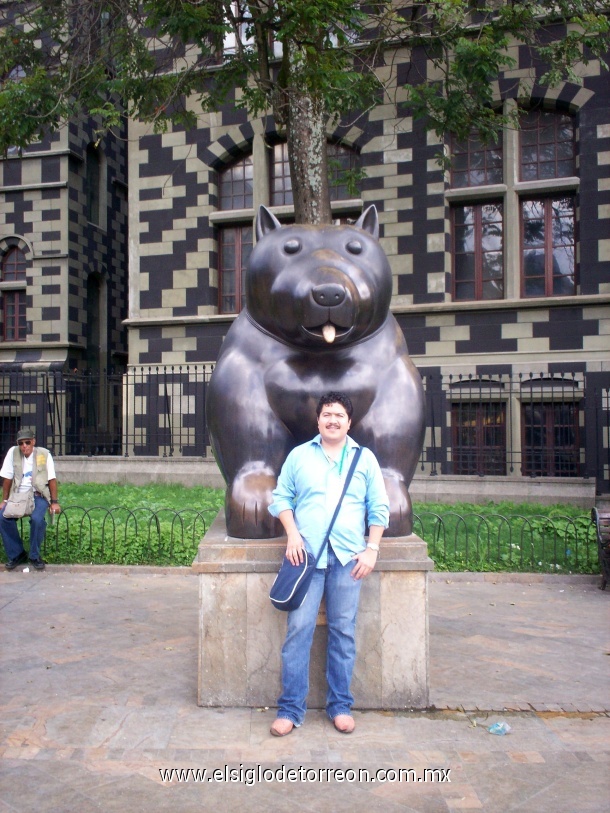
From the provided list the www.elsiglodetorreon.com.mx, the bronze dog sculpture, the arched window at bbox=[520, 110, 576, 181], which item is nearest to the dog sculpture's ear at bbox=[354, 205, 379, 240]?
the bronze dog sculpture

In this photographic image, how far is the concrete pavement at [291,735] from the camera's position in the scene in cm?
312

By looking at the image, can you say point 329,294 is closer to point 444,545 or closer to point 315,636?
point 315,636

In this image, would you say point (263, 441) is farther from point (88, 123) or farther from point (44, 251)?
point (88, 123)

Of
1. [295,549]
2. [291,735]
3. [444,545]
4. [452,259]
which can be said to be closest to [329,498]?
[295,549]

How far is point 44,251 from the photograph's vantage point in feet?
60.7

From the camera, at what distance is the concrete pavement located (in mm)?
3123

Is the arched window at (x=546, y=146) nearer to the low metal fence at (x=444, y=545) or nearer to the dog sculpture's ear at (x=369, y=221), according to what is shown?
the low metal fence at (x=444, y=545)

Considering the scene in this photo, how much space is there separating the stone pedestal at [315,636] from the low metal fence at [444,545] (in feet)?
12.7

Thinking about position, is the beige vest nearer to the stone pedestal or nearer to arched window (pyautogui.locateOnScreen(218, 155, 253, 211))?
the stone pedestal

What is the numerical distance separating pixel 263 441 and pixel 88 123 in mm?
17966

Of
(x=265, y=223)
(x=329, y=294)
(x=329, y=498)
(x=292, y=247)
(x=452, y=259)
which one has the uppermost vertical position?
(x=452, y=259)

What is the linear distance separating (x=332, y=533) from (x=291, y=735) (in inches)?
40.9

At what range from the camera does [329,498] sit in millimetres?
3646

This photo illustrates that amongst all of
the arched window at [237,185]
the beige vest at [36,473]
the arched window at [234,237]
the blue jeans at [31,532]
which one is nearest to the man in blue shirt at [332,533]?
the blue jeans at [31,532]
